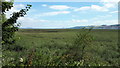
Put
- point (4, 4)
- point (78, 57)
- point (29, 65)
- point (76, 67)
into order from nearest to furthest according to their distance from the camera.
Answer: point (4, 4) < point (29, 65) < point (76, 67) < point (78, 57)

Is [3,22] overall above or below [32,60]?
above

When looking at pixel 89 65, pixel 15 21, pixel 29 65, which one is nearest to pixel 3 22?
pixel 15 21

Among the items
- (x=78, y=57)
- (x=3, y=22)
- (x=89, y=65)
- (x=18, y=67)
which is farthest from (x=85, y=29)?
(x=3, y=22)

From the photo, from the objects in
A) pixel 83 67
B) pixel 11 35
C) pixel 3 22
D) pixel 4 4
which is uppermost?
pixel 4 4

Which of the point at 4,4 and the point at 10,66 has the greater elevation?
the point at 4,4

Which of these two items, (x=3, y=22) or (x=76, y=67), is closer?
(x=3, y=22)

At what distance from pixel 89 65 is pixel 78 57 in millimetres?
1253

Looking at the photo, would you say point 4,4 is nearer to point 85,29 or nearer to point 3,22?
point 3,22

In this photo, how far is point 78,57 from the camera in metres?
6.87

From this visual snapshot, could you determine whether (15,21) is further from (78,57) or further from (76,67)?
(78,57)

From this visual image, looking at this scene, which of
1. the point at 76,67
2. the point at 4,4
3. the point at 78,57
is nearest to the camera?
the point at 4,4

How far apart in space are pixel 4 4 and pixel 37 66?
7.28 feet

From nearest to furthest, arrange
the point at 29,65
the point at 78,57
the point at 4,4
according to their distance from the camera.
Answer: the point at 4,4, the point at 29,65, the point at 78,57

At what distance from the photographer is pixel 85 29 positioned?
728 centimetres
